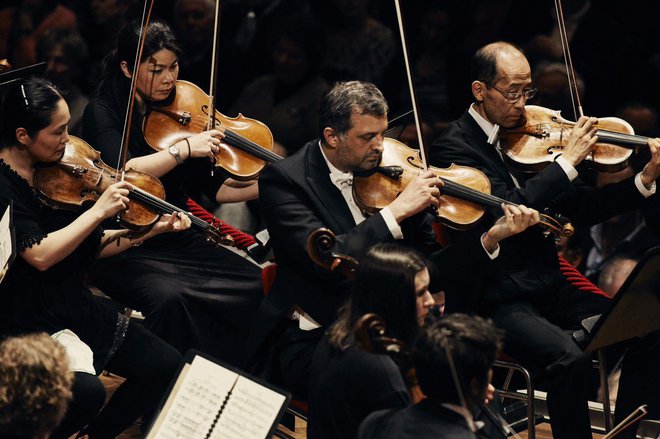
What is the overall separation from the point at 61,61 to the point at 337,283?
8.47 feet

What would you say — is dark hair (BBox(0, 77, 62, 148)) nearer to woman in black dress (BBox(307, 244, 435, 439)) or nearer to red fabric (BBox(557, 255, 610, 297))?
woman in black dress (BBox(307, 244, 435, 439))

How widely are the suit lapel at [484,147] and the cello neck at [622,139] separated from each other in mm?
339

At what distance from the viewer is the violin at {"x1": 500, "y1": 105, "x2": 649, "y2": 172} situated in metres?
3.78

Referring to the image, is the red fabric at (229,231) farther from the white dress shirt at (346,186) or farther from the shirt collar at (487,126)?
the shirt collar at (487,126)

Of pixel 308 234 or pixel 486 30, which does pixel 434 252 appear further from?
pixel 486 30

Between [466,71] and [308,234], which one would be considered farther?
[466,71]

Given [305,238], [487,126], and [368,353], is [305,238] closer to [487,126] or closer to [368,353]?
[368,353]

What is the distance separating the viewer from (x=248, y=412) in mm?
2650

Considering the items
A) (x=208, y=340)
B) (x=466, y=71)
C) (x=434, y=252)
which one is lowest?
(x=208, y=340)

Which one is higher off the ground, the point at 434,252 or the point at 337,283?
the point at 434,252

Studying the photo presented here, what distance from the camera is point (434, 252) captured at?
377 cm

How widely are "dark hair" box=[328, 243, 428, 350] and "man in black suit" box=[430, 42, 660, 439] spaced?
0.81m

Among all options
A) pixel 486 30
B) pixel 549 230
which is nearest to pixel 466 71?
pixel 486 30

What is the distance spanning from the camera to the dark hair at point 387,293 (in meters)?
2.81
